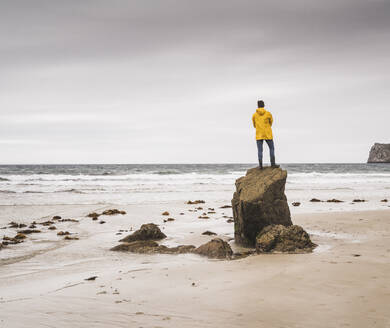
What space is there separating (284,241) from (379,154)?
133781 millimetres

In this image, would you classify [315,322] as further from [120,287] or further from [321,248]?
[321,248]

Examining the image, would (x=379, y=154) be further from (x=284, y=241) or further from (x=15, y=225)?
(x=15, y=225)

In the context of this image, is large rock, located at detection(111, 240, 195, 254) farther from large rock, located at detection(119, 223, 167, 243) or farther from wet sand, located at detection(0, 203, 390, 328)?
large rock, located at detection(119, 223, 167, 243)

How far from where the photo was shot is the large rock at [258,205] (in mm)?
8102

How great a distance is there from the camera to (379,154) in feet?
411

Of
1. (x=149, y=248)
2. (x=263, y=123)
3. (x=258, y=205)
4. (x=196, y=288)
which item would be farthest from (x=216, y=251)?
(x=263, y=123)

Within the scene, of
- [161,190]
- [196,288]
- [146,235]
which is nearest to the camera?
[196,288]

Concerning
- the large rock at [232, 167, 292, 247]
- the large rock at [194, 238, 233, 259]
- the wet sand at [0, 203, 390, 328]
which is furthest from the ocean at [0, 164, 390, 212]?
the wet sand at [0, 203, 390, 328]

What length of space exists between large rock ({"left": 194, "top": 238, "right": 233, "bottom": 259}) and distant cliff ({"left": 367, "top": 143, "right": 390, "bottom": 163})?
13186 centimetres

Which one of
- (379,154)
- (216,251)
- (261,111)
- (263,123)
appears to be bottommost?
(216,251)

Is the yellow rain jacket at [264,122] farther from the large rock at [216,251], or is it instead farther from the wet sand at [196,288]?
the large rock at [216,251]

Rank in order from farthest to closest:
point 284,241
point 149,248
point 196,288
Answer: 1. point 149,248
2. point 284,241
3. point 196,288

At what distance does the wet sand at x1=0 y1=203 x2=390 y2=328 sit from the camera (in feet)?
12.0

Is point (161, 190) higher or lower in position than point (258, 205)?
lower
